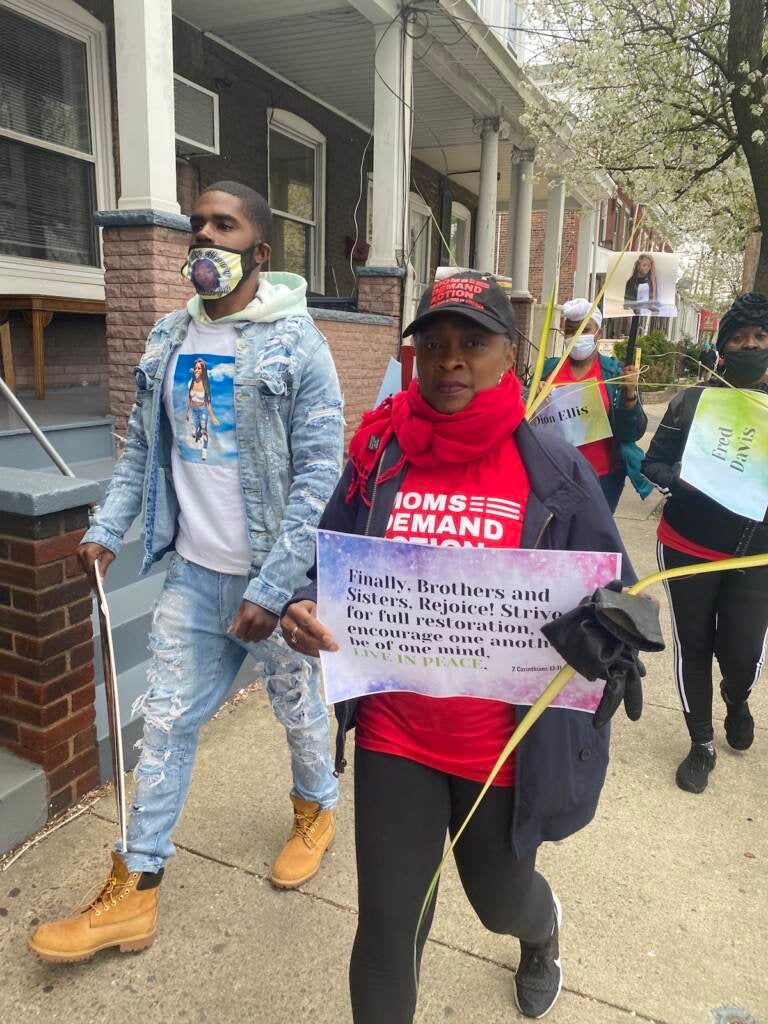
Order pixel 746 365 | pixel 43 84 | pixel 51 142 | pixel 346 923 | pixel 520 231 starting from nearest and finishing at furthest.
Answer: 1. pixel 346 923
2. pixel 746 365
3. pixel 43 84
4. pixel 51 142
5. pixel 520 231

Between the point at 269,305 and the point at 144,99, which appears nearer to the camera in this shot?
the point at 269,305

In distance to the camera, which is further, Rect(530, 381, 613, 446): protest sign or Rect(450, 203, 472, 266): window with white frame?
Rect(450, 203, 472, 266): window with white frame

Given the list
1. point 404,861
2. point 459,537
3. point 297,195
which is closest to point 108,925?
point 404,861

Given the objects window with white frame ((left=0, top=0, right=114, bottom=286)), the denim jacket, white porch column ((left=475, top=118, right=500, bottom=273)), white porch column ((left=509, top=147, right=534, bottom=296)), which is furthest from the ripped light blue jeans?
white porch column ((left=509, top=147, right=534, bottom=296))

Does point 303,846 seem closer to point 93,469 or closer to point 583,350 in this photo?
point 583,350

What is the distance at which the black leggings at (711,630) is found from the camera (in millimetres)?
3162

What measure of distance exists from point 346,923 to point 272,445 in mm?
1478

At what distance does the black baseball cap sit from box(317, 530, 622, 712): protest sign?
0.45 meters

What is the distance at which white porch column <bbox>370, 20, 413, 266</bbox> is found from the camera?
798cm

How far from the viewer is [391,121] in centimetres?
805

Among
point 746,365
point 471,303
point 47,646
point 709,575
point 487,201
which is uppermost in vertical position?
point 487,201

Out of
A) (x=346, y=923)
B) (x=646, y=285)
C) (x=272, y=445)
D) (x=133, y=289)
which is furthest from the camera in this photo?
(x=133, y=289)

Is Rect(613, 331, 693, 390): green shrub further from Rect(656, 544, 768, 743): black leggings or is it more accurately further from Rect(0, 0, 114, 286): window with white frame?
Rect(656, 544, 768, 743): black leggings

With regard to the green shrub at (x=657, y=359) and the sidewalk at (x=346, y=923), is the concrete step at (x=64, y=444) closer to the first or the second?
the sidewalk at (x=346, y=923)
